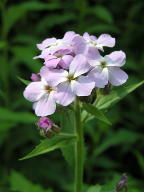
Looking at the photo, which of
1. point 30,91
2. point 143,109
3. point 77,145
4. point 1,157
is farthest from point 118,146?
point 30,91

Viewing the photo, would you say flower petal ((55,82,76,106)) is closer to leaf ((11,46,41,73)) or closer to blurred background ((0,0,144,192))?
blurred background ((0,0,144,192))

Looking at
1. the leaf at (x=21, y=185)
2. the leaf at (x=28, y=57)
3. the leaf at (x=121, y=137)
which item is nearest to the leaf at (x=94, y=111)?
the leaf at (x=21, y=185)

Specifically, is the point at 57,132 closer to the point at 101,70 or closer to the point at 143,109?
the point at 101,70

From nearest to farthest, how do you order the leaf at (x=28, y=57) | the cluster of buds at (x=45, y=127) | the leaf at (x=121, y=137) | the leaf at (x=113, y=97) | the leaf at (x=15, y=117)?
the cluster of buds at (x=45, y=127) < the leaf at (x=113, y=97) < the leaf at (x=15, y=117) < the leaf at (x=121, y=137) < the leaf at (x=28, y=57)

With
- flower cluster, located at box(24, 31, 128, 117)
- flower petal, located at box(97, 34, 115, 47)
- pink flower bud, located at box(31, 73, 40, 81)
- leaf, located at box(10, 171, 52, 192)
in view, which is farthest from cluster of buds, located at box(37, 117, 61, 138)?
leaf, located at box(10, 171, 52, 192)

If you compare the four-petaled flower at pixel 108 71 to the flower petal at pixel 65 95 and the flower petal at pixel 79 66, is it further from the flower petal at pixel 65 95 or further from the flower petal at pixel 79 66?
the flower petal at pixel 65 95

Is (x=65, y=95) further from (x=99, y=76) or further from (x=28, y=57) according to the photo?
(x=28, y=57)

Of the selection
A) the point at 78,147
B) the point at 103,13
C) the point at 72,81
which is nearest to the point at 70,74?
the point at 72,81
